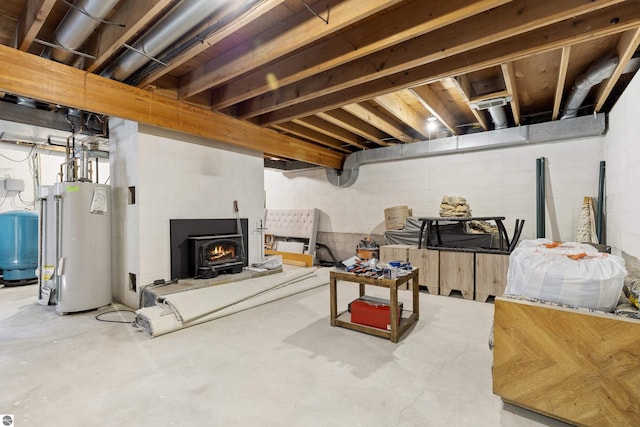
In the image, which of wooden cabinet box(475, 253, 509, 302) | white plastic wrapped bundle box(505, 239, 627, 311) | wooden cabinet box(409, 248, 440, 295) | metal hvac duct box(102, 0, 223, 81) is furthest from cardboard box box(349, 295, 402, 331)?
metal hvac duct box(102, 0, 223, 81)

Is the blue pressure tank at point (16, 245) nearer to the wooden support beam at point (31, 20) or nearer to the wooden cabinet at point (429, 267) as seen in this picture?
the wooden support beam at point (31, 20)

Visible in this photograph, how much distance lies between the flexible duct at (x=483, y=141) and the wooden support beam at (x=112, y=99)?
236cm

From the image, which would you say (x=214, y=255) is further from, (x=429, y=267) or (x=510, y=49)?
(x=510, y=49)

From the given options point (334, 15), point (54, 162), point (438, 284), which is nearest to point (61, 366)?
point (334, 15)

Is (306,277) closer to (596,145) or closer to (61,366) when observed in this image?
(61,366)

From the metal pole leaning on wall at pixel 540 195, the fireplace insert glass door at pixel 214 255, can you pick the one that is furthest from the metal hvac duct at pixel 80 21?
the metal pole leaning on wall at pixel 540 195

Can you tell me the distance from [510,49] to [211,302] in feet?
12.7

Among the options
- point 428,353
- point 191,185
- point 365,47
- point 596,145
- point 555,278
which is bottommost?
point 428,353

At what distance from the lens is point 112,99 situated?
10.3ft

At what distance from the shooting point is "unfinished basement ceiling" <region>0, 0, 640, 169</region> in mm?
2105

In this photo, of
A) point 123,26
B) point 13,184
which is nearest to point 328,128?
point 123,26

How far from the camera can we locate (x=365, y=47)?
2.50 meters

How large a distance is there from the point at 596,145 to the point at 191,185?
5823 mm

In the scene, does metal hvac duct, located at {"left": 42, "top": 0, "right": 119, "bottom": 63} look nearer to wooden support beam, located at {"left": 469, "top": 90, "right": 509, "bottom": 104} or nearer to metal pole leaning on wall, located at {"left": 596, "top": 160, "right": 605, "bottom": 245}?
wooden support beam, located at {"left": 469, "top": 90, "right": 509, "bottom": 104}
